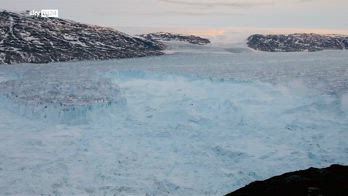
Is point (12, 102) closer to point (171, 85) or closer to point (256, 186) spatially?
point (171, 85)

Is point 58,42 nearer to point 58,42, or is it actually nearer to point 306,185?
point 58,42

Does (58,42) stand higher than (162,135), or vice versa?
(58,42)

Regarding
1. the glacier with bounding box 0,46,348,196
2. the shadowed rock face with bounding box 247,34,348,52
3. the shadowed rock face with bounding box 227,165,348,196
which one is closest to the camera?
the shadowed rock face with bounding box 227,165,348,196

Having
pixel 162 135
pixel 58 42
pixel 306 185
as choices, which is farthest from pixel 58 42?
pixel 306 185

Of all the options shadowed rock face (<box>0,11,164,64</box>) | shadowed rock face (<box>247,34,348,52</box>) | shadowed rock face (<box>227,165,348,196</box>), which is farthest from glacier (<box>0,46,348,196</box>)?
shadowed rock face (<box>247,34,348,52</box>)

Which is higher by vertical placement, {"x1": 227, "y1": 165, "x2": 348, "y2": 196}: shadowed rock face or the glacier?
{"x1": 227, "y1": 165, "x2": 348, "y2": 196}: shadowed rock face

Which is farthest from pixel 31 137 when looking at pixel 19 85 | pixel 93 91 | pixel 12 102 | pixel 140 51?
pixel 140 51

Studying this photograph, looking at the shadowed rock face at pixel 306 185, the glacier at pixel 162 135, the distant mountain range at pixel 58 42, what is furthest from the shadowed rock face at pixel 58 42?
the shadowed rock face at pixel 306 185

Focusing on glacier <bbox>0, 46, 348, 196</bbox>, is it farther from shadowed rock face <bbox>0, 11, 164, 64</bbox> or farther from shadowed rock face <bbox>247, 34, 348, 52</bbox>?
shadowed rock face <bbox>247, 34, 348, 52</bbox>
